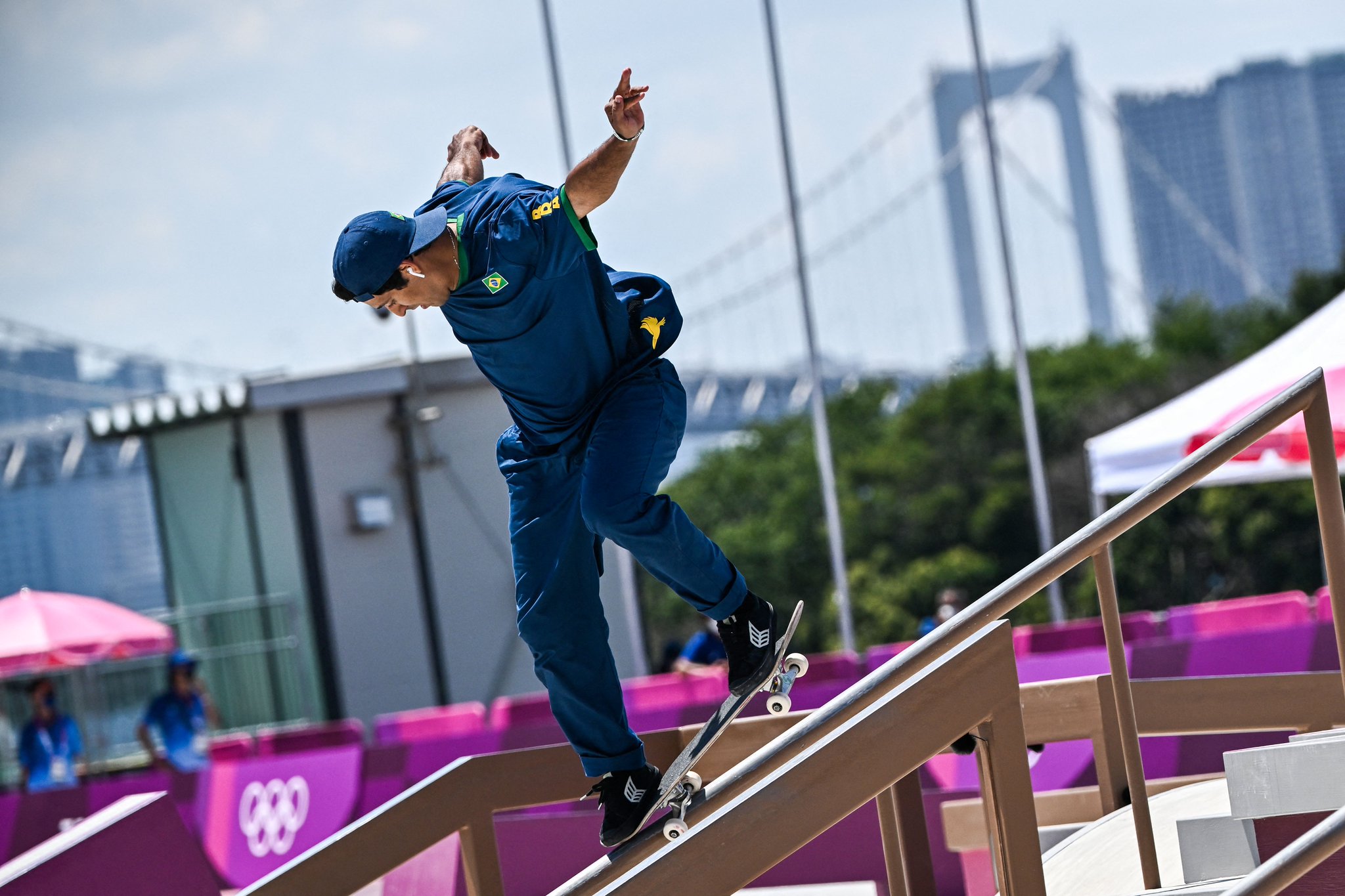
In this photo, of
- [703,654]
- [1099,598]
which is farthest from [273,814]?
[1099,598]

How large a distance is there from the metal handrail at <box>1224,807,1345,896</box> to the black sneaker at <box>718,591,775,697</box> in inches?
55.5

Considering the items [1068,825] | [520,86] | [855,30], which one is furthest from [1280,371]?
[855,30]

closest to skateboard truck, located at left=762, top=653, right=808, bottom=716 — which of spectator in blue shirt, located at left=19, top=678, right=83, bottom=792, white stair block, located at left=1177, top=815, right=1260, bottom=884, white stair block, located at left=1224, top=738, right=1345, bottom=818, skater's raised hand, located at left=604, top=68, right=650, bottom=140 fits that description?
white stair block, located at left=1177, top=815, right=1260, bottom=884

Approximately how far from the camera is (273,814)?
30.3 feet

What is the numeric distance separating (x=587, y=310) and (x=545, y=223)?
252 millimetres

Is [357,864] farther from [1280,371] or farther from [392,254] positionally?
[1280,371]

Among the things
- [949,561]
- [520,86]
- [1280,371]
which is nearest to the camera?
[1280,371]

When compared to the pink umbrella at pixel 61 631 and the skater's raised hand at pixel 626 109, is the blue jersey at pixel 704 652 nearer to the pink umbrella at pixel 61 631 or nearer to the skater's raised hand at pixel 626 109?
the pink umbrella at pixel 61 631

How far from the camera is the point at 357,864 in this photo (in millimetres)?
3793

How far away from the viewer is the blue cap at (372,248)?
3.13 metres

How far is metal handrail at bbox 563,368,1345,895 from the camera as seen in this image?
2.89 metres

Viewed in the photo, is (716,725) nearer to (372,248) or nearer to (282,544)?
(372,248)

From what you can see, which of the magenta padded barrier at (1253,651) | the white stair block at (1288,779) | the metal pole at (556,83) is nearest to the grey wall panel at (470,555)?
the metal pole at (556,83)

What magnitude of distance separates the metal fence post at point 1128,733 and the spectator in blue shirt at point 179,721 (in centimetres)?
952
